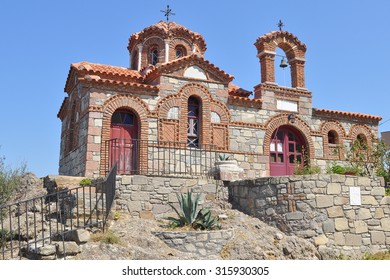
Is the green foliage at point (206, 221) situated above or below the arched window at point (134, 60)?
below

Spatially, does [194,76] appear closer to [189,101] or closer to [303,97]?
[189,101]

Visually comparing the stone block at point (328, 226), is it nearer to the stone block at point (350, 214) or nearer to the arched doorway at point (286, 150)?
the stone block at point (350, 214)

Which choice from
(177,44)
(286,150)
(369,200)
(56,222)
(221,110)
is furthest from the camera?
(177,44)

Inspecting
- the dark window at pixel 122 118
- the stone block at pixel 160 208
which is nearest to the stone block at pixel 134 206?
the stone block at pixel 160 208

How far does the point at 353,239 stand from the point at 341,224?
527 mm

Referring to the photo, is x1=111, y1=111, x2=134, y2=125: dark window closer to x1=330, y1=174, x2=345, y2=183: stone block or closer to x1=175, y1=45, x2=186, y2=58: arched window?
x1=175, y1=45, x2=186, y2=58: arched window

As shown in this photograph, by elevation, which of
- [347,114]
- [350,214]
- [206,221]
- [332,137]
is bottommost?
[206,221]

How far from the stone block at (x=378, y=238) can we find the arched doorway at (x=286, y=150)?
5.86 meters

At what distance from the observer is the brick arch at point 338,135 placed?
699 inches

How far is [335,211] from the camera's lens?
35.1 feet

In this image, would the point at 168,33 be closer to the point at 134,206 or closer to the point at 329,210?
the point at 134,206

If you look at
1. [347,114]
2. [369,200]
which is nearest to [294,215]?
[369,200]

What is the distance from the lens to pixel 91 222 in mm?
8922

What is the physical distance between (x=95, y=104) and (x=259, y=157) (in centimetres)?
668
